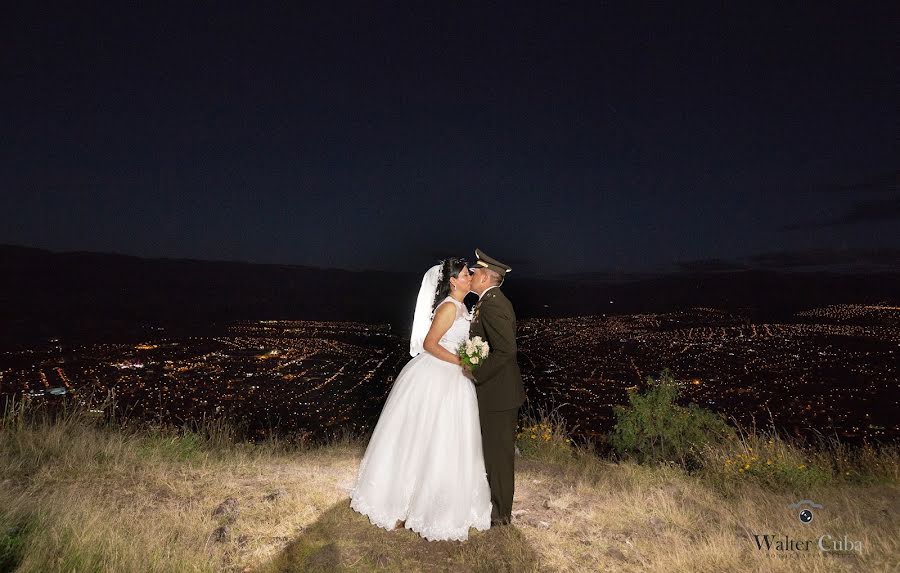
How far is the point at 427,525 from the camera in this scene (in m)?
5.17

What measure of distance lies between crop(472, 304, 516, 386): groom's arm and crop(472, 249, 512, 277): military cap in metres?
0.36

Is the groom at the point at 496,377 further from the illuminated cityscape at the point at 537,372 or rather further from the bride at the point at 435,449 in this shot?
the illuminated cityscape at the point at 537,372

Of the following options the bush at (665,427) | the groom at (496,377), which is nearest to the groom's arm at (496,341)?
the groom at (496,377)

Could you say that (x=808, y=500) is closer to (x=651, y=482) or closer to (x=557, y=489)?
(x=651, y=482)

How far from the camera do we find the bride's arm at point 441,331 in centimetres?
531

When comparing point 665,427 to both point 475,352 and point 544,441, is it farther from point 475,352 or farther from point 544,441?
point 475,352

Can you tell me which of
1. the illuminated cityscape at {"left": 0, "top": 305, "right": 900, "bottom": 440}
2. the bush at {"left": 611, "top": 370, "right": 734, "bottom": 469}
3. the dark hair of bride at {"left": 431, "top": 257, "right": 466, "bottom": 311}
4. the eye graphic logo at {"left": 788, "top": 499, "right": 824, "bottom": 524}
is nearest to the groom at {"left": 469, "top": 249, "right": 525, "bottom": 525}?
the dark hair of bride at {"left": 431, "top": 257, "right": 466, "bottom": 311}

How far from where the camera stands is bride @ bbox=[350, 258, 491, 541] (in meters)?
5.23

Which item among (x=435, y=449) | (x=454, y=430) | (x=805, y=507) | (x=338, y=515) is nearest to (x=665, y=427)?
(x=805, y=507)

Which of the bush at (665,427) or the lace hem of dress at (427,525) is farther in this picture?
the bush at (665,427)

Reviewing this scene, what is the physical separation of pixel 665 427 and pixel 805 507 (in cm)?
440

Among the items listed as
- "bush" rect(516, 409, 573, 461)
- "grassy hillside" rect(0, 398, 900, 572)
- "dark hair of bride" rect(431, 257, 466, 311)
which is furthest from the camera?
"bush" rect(516, 409, 573, 461)

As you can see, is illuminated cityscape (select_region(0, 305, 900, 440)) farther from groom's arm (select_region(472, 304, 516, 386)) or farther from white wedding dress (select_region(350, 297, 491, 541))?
groom's arm (select_region(472, 304, 516, 386))

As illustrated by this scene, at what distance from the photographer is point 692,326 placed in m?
97.8
